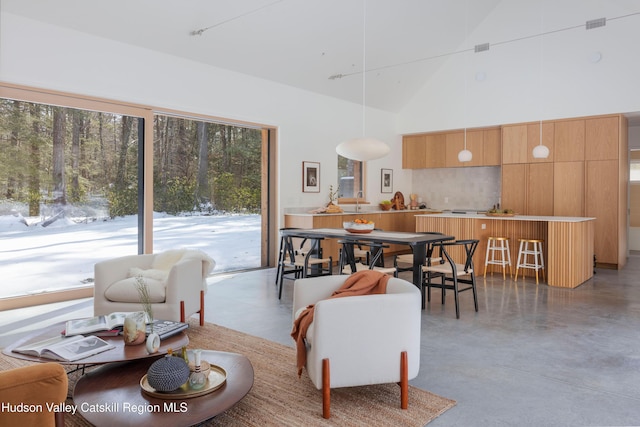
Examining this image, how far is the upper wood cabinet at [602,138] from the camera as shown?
7973mm

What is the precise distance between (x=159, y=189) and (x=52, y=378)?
17.6ft

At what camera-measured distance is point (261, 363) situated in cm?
346

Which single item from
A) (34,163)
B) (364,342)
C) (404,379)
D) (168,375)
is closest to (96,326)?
(168,375)

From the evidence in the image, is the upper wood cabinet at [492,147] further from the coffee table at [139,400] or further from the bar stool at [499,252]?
the coffee table at [139,400]

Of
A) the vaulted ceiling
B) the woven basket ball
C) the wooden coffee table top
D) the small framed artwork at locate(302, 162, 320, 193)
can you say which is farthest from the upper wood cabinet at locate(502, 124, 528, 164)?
the woven basket ball

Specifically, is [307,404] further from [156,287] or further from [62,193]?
[62,193]

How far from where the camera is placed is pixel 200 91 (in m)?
6.91

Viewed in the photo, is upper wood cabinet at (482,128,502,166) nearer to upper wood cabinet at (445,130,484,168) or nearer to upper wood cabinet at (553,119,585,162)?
upper wood cabinet at (445,130,484,168)

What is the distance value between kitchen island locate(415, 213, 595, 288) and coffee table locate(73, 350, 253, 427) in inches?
205

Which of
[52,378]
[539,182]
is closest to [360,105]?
[539,182]

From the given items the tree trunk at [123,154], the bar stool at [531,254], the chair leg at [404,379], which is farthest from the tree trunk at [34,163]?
the bar stool at [531,254]

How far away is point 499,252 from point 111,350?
6.36m

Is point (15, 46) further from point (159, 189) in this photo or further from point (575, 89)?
point (575, 89)

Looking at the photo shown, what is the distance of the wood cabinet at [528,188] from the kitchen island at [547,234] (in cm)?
161
